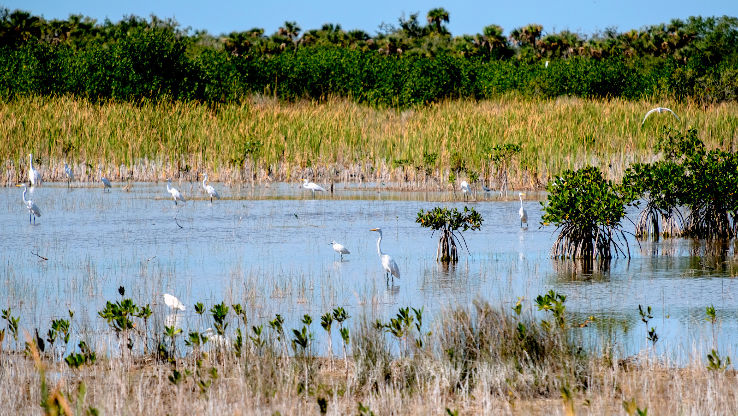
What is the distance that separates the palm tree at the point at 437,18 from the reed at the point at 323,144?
40623mm

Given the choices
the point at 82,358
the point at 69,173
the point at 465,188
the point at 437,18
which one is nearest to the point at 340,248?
the point at 82,358

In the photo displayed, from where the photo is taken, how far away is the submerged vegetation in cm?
572

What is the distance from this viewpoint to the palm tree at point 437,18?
6719cm

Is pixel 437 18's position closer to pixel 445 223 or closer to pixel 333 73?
pixel 333 73

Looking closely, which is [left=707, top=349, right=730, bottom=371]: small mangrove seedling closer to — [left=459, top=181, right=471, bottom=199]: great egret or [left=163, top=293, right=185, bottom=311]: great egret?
[left=163, top=293, right=185, bottom=311]: great egret

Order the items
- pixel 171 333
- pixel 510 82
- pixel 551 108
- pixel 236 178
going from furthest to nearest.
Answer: pixel 510 82 < pixel 551 108 < pixel 236 178 < pixel 171 333

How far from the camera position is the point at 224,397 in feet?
19.0

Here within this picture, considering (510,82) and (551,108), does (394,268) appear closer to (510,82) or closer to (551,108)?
(551,108)

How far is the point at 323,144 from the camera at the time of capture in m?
24.9

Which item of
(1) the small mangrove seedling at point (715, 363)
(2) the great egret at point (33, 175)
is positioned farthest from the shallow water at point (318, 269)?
(2) the great egret at point (33, 175)

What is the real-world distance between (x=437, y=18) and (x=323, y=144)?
1741 inches

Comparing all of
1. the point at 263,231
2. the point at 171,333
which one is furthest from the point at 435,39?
the point at 171,333

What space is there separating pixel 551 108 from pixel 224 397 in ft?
82.7

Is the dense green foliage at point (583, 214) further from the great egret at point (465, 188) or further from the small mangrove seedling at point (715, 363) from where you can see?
the great egret at point (465, 188)
